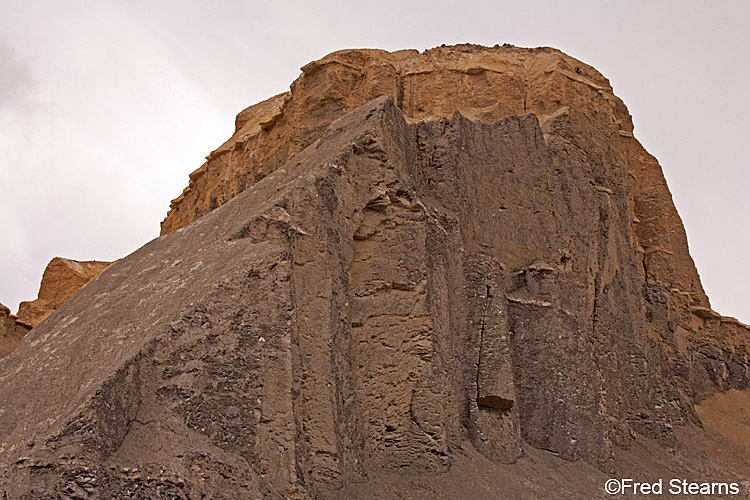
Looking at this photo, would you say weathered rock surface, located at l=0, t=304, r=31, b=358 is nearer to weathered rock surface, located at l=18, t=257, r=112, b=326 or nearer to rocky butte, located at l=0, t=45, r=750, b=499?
rocky butte, located at l=0, t=45, r=750, b=499

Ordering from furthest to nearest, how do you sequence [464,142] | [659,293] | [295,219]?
[659,293] → [464,142] → [295,219]

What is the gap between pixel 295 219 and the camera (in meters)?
9.11

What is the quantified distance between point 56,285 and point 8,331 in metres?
9.11

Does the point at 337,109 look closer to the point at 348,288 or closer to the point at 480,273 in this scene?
the point at 480,273

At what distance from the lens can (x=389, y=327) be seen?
1006cm

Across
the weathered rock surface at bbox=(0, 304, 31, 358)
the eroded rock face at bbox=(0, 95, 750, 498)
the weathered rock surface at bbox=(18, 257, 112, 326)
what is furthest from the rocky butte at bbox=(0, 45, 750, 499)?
the weathered rock surface at bbox=(18, 257, 112, 326)

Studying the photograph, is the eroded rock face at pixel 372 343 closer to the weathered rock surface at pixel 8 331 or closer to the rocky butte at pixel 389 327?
the rocky butte at pixel 389 327

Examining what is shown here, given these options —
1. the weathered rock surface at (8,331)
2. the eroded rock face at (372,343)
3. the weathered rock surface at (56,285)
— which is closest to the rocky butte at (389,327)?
the eroded rock face at (372,343)

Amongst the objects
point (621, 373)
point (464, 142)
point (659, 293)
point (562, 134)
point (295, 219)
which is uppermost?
point (562, 134)

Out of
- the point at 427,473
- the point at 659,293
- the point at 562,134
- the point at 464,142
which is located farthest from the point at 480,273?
the point at 659,293

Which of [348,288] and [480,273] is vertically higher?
[480,273]

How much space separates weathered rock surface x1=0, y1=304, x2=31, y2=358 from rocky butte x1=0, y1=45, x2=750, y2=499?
568cm

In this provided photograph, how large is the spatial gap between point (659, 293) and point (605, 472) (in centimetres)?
828

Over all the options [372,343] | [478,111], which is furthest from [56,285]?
[372,343]
